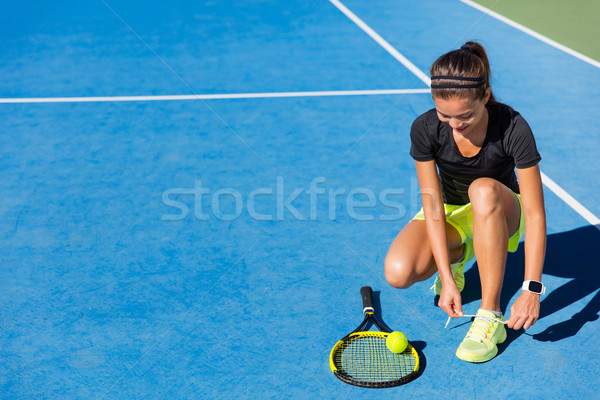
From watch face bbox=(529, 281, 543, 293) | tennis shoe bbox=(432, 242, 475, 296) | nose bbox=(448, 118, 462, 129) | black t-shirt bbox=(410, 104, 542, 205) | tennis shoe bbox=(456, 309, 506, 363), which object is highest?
nose bbox=(448, 118, 462, 129)

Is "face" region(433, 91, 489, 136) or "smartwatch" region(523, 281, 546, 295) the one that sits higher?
"face" region(433, 91, 489, 136)

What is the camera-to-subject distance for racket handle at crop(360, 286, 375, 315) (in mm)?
3270

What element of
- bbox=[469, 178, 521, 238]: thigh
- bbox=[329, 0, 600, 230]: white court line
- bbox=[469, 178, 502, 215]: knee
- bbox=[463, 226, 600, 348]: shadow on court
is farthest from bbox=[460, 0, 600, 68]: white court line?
bbox=[469, 178, 502, 215]: knee

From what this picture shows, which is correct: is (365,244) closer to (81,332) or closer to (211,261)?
(211,261)

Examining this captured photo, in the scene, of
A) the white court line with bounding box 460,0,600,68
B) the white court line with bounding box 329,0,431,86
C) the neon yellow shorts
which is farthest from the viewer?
the white court line with bounding box 460,0,600,68

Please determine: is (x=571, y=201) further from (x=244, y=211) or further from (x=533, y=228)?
(x=244, y=211)

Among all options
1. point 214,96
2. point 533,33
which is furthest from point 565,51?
point 214,96

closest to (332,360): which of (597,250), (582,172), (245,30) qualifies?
(597,250)

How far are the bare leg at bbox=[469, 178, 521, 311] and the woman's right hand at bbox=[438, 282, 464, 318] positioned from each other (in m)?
0.17

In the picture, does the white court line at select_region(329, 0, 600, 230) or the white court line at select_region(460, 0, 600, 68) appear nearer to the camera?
the white court line at select_region(329, 0, 600, 230)

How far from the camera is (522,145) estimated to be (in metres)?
2.97

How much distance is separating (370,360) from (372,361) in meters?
0.01

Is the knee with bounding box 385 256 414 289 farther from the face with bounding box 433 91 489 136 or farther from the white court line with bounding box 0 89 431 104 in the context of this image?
the white court line with bounding box 0 89 431 104

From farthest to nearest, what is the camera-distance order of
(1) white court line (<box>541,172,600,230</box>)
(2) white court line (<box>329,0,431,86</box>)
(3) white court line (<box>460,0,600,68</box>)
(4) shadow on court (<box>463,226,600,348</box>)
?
1. (3) white court line (<box>460,0,600,68</box>)
2. (2) white court line (<box>329,0,431,86</box>)
3. (1) white court line (<box>541,172,600,230</box>)
4. (4) shadow on court (<box>463,226,600,348</box>)
